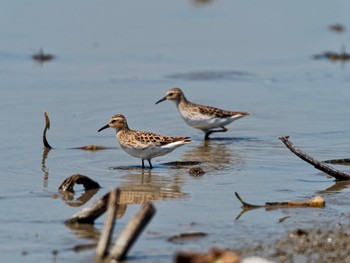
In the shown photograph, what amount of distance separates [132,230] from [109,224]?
179 millimetres

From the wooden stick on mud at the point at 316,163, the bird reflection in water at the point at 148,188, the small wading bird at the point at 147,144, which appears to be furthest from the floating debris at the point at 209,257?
the small wading bird at the point at 147,144

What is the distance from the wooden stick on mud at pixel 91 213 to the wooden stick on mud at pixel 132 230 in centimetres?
63

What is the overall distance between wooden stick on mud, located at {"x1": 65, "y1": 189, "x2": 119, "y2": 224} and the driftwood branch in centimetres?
123

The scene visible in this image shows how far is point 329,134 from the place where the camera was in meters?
13.2

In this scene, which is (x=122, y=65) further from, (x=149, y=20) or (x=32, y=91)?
(x=149, y=20)

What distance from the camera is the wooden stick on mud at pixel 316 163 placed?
9508 mm

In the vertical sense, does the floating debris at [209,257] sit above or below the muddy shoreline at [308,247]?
above

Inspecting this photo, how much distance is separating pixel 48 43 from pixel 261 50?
4.34 metres

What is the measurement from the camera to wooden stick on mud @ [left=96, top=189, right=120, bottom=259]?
6777 millimetres

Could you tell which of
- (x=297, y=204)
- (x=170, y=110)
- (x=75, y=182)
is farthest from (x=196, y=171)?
(x=170, y=110)

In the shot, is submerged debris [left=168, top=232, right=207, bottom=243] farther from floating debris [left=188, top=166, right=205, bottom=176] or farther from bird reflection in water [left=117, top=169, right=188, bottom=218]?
floating debris [left=188, top=166, right=205, bottom=176]

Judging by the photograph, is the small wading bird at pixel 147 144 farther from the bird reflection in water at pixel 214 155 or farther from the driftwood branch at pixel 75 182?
the driftwood branch at pixel 75 182

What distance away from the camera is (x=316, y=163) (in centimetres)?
968

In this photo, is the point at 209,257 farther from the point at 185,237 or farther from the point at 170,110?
the point at 170,110
